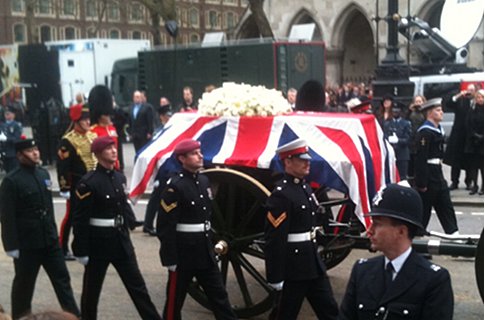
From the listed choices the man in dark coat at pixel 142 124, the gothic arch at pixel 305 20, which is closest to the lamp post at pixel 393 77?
the man in dark coat at pixel 142 124

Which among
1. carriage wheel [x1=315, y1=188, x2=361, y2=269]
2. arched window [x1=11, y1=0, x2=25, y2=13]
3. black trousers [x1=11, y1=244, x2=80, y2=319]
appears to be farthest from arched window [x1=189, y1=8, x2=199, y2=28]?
black trousers [x1=11, y1=244, x2=80, y2=319]

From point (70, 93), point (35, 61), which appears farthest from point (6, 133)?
point (70, 93)

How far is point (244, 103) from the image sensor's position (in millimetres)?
7418

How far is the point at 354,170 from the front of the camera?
6898 millimetres

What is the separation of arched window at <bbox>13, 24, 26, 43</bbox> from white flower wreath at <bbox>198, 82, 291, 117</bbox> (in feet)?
185

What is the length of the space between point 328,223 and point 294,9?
98.6 ft

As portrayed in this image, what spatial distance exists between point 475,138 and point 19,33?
173 ft

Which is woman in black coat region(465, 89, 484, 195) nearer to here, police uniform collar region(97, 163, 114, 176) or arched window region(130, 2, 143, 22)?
police uniform collar region(97, 163, 114, 176)

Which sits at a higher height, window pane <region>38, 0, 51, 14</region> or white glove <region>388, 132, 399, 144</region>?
window pane <region>38, 0, 51, 14</region>

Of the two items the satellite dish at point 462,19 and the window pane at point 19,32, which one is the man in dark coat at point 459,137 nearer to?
the satellite dish at point 462,19

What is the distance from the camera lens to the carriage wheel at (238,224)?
686 centimetres

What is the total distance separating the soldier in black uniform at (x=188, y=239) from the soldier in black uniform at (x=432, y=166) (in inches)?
135

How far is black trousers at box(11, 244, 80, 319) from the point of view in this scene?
695cm

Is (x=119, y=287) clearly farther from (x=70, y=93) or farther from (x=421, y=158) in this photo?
(x=70, y=93)
